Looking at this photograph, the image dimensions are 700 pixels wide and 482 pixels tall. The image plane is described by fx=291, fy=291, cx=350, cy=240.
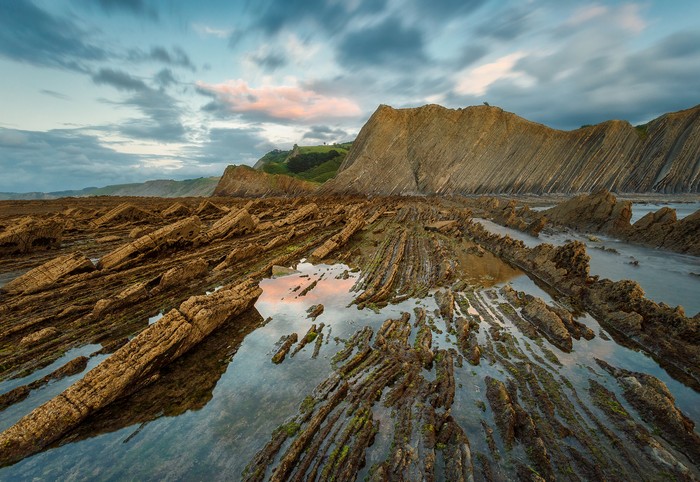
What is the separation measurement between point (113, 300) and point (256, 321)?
284 inches

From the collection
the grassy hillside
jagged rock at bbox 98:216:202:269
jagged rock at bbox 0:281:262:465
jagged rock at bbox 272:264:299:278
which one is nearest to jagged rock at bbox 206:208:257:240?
jagged rock at bbox 98:216:202:269

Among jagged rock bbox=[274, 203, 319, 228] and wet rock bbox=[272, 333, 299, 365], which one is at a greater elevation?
jagged rock bbox=[274, 203, 319, 228]

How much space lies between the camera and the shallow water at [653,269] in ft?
54.1

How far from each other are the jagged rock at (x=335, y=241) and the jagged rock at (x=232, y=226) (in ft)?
31.6

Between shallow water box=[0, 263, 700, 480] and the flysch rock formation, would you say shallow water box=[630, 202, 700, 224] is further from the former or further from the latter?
the flysch rock formation

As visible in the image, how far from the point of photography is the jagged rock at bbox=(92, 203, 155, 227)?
35.9 m

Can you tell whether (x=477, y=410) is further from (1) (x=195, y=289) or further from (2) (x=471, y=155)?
(2) (x=471, y=155)

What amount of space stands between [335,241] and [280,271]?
8003mm

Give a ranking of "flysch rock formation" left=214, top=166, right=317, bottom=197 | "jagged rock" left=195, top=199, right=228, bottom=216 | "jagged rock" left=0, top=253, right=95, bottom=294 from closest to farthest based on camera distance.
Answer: "jagged rock" left=0, top=253, right=95, bottom=294
"jagged rock" left=195, top=199, right=228, bottom=216
"flysch rock formation" left=214, top=166, right=317, bottom=197

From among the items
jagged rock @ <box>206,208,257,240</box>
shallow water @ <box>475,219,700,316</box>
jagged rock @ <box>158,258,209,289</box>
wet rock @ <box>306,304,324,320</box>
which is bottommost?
wet rock @ <box>306,304,324,320</box>

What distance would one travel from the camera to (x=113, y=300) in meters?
14.5

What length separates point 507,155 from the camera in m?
105

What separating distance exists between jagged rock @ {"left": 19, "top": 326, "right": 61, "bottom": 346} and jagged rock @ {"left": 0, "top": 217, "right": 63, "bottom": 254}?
16.8 m

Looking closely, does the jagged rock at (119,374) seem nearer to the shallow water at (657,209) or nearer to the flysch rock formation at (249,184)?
the shallow water at (657,209)
